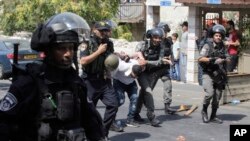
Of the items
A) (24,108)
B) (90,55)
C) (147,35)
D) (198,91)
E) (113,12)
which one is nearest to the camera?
(24,108)

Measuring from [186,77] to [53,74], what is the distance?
12432 millimetres

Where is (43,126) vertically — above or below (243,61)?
above

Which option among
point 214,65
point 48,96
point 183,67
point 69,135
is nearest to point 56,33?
point 48,96

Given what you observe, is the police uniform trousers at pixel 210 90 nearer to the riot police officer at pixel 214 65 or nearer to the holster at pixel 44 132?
the riot police officer at pixel 214 65

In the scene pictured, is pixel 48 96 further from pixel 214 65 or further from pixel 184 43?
pixel 184 43

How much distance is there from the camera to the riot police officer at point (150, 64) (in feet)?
27.9

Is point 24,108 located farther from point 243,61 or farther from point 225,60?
point 243,61

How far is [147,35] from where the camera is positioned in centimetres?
875

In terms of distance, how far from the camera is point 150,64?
873cm

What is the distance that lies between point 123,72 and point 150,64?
0.80 meters

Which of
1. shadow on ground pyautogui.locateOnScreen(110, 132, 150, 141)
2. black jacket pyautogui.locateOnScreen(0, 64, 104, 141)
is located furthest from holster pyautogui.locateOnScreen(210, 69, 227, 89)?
black jacket pyautogui.locateOnScreen(0, 64, 104, 141)

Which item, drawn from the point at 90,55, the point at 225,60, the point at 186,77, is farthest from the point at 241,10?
the point at 90,55

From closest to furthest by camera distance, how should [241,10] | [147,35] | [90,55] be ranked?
[90,55] → [147,35] → [241,10]

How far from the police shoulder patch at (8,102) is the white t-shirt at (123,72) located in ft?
15.9
